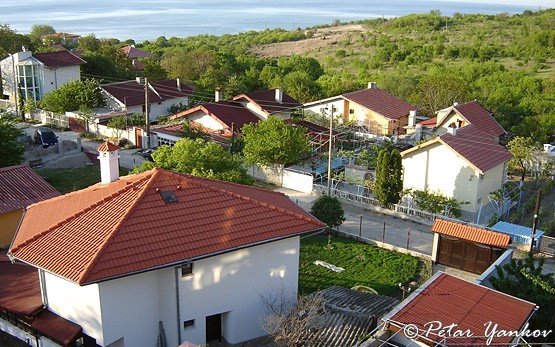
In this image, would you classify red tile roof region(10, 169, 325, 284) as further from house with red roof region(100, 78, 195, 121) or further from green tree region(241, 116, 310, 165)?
house with red roof region(100, 78, 195, 121)

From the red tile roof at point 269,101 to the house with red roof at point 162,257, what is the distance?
25.6 meters

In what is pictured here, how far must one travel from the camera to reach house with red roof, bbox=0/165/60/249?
21797mm

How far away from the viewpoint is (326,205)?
990 inches

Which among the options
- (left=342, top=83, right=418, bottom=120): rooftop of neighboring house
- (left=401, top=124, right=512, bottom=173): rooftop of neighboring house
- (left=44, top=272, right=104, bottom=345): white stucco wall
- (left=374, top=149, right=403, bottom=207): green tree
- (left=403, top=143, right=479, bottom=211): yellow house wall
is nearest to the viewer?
(left=44, top=272, right=104, bottom=345): white stucco wall

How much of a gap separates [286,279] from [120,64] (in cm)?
5079

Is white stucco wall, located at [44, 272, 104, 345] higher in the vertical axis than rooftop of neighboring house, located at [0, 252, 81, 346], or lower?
higher

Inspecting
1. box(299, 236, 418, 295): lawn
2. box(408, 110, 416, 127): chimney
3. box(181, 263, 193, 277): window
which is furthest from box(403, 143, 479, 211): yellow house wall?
box(181, 263, 193, 277): window

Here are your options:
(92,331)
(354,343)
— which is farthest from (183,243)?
(354,343)

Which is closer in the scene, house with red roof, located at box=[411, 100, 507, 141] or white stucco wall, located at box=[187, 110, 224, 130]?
house with red roof, located at box=[411, 100, 507, 141]

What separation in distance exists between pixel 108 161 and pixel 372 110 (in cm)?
2904

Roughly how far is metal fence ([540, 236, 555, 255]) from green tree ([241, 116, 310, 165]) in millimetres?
13889

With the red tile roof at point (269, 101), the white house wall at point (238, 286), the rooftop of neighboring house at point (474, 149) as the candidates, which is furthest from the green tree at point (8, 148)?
the rooftop of neighboring house at point (474, 149)

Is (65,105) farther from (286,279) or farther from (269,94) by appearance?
(286,279)

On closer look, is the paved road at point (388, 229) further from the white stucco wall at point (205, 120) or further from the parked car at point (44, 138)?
the parked car at point (44, 138)
